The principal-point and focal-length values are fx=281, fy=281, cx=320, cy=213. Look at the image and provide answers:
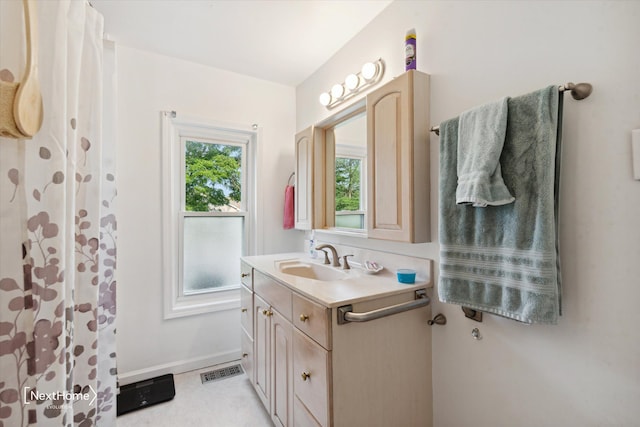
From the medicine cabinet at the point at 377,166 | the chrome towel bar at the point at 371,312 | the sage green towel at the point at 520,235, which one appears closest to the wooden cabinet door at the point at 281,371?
the chrome towel bar at the point at 371,312

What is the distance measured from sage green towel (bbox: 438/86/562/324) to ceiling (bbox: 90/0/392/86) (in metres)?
1.21

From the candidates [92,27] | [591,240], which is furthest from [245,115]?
[591,240]

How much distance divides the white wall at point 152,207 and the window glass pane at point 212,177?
9.6 inches

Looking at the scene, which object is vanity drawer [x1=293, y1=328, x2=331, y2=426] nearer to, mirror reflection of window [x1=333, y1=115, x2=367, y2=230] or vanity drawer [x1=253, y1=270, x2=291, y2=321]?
vanity drawer [x1=253, y1=270, x2=291, y2=321]

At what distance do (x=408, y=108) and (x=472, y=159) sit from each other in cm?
47

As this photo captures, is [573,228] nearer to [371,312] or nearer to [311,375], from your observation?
[371,312]

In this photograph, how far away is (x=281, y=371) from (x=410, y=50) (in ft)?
5.80

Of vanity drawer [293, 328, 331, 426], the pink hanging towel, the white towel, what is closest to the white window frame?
the pink hanging towel

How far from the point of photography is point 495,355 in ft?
3.73

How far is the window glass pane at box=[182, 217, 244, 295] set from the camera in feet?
7.83

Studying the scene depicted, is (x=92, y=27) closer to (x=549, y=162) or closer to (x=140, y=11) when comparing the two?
(x=140, y=11)

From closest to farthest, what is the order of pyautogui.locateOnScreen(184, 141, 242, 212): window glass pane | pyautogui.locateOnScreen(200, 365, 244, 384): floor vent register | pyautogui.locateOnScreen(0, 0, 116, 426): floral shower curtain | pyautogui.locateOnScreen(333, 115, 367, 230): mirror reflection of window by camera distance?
pyautogui.locateOnScreen(0, 0, 116, 426): floral shower curtain
pyautogui.locateOnScreen(333, 115, 367, 230): mirror reflection of window
pyautogui.locateOnScreen(200, 365, 244, 384): floor vent register
pyautogui.locateOnScreen(184, 141, 242, 212): window glass pane

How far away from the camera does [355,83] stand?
1.79 metres

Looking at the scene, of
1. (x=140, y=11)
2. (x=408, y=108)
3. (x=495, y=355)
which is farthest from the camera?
(x=140, y=11)
